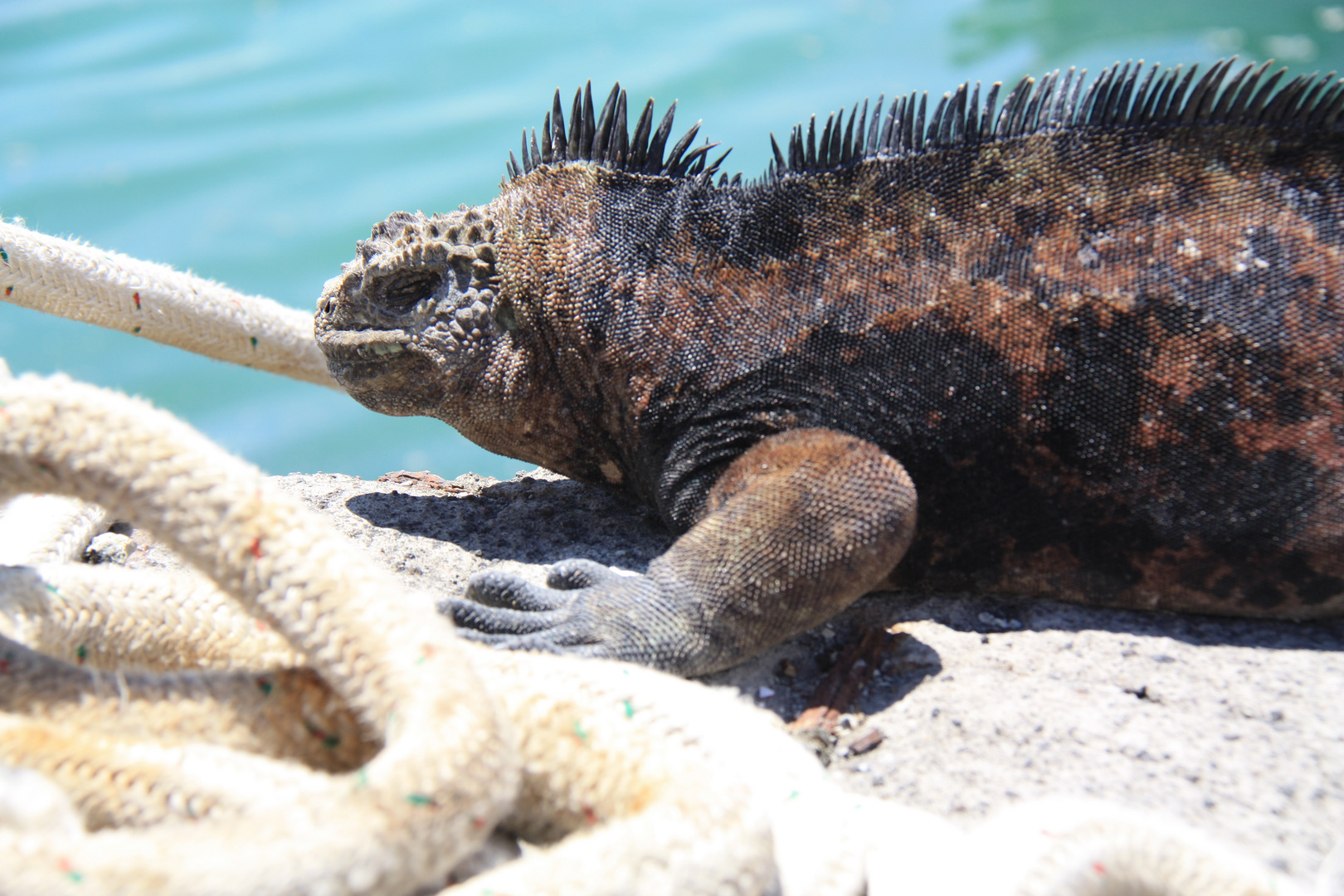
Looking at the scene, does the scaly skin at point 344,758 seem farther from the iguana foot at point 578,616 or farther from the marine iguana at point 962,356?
the marine iguana at point 962,356

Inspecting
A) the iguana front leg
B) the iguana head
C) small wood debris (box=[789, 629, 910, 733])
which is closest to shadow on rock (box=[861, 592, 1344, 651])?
small wood debris (box=[789, 629, 910, 733])

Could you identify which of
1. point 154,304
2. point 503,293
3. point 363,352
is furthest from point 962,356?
point 154,304

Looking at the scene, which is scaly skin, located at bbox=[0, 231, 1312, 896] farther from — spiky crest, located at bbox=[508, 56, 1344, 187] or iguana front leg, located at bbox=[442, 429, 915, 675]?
spiky crest, located at bbox=[508, 56, 1344, 187]

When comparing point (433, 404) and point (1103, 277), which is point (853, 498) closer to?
point (1103, 277)

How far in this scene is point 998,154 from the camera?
2.24m

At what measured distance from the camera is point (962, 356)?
214 centimetres

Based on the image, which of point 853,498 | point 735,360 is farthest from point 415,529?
point 853,498

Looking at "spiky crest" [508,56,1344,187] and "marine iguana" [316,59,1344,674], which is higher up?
"spiky crest" [508,56,1344,187]

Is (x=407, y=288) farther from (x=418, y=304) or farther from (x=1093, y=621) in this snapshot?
(x=1093, y=621)

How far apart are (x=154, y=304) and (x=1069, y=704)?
281 cm

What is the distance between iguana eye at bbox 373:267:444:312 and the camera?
2.61 m

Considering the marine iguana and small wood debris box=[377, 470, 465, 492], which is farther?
small wood debris box=[377, 470, 465, 492]

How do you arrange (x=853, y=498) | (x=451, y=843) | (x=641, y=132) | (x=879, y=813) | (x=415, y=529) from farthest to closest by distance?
(x=415, y=529) → (x=641, y=132) → (x=853, y=498) → (x=879, y=813) → (x=451, y=843)

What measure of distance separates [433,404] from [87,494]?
1.37 meters
